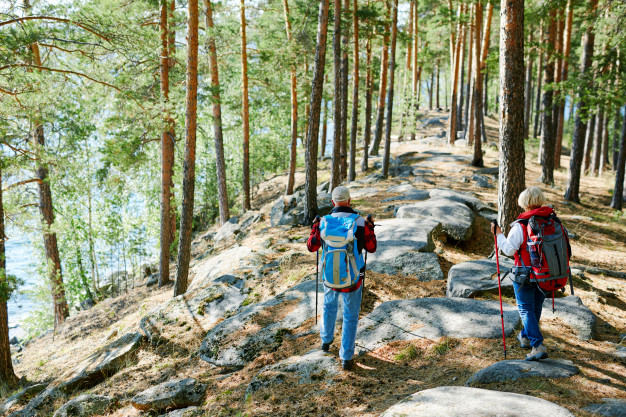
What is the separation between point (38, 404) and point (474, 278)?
7.48 m

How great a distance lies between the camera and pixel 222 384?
5012 mm

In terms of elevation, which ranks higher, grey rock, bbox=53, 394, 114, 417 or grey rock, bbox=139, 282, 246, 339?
grey rock, bbox=139, 282, 246, 339

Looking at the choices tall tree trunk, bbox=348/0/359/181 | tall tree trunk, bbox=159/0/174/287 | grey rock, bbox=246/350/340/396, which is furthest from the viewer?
tall tree trunk, bbox=348/0/359/181

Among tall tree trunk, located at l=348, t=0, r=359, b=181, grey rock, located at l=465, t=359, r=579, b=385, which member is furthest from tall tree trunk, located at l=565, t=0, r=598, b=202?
grey rock, located at l=465, t=359, r=579, b=385

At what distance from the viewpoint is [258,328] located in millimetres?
6031

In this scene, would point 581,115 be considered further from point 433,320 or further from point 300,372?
point 300,372

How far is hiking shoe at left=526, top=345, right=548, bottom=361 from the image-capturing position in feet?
12.6

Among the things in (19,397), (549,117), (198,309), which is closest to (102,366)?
(198,309)

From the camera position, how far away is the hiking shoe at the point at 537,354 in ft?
12.6

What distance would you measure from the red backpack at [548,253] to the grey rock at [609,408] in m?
1.09

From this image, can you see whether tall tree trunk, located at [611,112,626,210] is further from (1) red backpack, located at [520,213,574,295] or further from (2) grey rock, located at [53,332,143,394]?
(2) grey rock, located at [53,332,143,394]

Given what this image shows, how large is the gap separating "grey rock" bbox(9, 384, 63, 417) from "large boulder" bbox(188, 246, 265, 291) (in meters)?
3.15

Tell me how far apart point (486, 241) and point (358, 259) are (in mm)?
5763

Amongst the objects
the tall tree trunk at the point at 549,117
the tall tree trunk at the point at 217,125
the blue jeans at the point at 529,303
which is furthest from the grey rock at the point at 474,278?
the tall tree trunk at the point at 549,117
